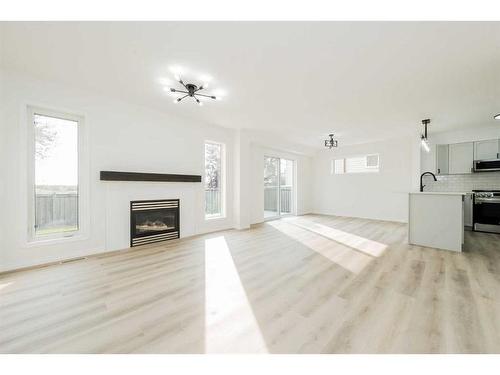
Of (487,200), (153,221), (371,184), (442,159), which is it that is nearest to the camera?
(153,221)

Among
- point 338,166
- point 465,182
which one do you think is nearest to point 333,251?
point 465,182

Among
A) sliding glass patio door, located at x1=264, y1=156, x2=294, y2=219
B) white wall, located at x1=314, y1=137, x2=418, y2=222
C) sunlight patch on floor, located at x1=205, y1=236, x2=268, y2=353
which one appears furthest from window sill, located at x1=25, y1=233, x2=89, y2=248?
white wall, located at x1=314, y1=137, x2=418, y2=222

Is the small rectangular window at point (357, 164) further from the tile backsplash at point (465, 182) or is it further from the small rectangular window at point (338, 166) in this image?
the tile backsplash at point (465, 182)

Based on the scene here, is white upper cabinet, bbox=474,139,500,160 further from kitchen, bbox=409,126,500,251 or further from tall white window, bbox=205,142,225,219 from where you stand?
tall white window, bbox=205,142,225,219

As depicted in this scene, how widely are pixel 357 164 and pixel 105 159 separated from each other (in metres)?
7.47

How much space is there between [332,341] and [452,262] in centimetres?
287

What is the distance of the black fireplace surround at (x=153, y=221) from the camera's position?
3947mm

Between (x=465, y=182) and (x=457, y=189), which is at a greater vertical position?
(x=465, y=182)

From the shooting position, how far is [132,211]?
3910 mm

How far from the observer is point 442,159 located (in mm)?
5824

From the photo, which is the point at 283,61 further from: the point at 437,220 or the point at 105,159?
the point at 437,220

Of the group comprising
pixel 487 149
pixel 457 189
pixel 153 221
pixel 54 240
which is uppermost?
pixel 487 149

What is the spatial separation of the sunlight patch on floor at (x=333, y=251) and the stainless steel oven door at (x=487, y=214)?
3854 mm
